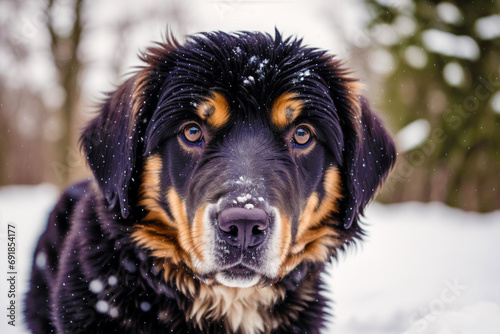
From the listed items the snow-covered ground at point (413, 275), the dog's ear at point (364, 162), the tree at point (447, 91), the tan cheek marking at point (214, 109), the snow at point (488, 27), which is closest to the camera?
the tan cheek marking at point (214, 109)

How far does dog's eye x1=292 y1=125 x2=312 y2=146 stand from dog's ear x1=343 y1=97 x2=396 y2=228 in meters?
0.39

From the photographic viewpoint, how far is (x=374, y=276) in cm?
542

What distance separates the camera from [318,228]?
10.1 ft

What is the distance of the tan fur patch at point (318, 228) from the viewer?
2.89 m

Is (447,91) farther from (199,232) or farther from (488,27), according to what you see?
(199,232)

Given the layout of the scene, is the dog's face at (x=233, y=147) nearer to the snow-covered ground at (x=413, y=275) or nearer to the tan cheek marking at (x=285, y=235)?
the tan cheek marking at (x=285, y=235)

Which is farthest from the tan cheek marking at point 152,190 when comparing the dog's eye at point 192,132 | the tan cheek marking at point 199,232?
the tan cheek marking at point 199,232

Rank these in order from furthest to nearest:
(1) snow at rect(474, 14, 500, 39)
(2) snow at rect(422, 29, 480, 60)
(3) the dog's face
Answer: (2) snow at rect(422, 29, 480, 60) < (1) snow at rect(474, 14, 500, 39) < (3) the dog's face

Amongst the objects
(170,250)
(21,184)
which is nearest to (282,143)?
(170,250)

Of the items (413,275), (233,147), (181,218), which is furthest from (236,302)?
(413,275)

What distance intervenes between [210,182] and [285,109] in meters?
0.75

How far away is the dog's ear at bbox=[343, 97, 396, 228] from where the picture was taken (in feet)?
10.0

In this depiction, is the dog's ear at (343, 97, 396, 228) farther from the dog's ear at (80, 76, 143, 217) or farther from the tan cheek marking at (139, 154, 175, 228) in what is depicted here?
the dog's ear at (80, 76, 143, 217)

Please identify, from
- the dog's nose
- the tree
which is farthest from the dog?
the tree
